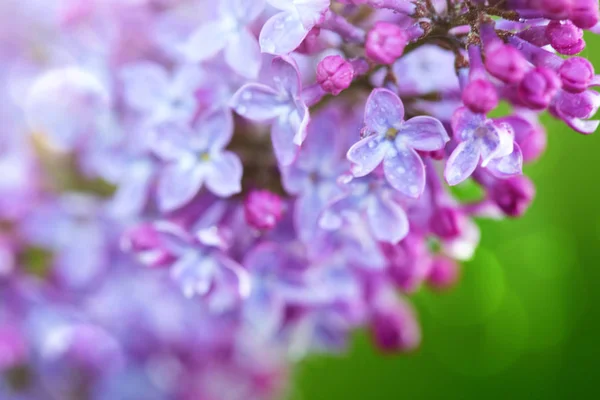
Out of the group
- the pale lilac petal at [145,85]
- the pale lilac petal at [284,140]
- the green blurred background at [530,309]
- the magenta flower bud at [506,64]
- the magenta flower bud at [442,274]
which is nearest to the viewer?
the magenta flower bud at [506,64]

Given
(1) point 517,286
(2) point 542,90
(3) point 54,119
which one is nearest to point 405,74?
(2) point 542,90

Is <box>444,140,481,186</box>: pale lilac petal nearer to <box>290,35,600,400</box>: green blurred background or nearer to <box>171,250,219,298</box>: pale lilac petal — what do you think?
<box>171,250,219,298</box>: pale lilac petal

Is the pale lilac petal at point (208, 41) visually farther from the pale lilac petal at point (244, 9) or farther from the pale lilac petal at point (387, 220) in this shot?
the pale lilac petal at point (387, 220)

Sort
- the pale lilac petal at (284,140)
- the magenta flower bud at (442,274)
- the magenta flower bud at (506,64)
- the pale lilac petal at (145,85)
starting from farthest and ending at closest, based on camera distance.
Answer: the magenta flower bud at (442,274)
the pale lilac petal at (145,85)
the pale lilac petal at (284,140)
the magenta flower bud at (506,64)

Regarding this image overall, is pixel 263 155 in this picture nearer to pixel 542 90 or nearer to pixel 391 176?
pixel 391 176

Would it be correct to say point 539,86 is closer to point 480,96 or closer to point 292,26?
point 480,96

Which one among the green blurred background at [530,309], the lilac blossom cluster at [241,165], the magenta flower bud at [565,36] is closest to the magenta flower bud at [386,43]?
the lilac blossom cluster at [241,165]

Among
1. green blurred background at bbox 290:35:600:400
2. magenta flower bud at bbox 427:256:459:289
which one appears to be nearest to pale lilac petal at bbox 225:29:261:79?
magenta flower bud at bbox 427:256:459:289
